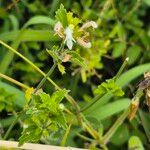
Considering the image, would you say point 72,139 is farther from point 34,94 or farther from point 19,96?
point 34,94

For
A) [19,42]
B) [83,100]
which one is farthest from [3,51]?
[83,100]

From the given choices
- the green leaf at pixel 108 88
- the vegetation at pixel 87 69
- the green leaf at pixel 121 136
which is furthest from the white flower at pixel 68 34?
the green leaf at pixel 121 136

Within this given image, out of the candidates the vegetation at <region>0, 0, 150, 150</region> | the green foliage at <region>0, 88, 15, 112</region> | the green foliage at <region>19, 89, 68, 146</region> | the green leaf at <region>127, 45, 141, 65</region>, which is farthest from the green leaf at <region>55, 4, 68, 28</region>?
the green leaf at <region>127, 45, 141, 65</region>

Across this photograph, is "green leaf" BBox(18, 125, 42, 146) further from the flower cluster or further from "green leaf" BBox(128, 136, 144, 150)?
"green leaf" BBox(128, 136, 144, 150)

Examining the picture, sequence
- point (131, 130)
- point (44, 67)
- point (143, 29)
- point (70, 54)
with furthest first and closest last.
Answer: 1. point (143, 29)
2. point (44, 67)
3. point (131, 130)
4. point (70, 54)

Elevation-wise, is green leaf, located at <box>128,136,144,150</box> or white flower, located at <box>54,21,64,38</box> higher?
white flower, located at <box>54,21,64,38</box>

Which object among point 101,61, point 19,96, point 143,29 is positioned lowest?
point 19,96

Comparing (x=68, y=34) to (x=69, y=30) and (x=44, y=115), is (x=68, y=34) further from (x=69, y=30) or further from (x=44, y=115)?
(x=44, y=115)

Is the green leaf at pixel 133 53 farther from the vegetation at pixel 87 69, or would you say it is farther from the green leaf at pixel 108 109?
the green leaf at pixel 108 109
